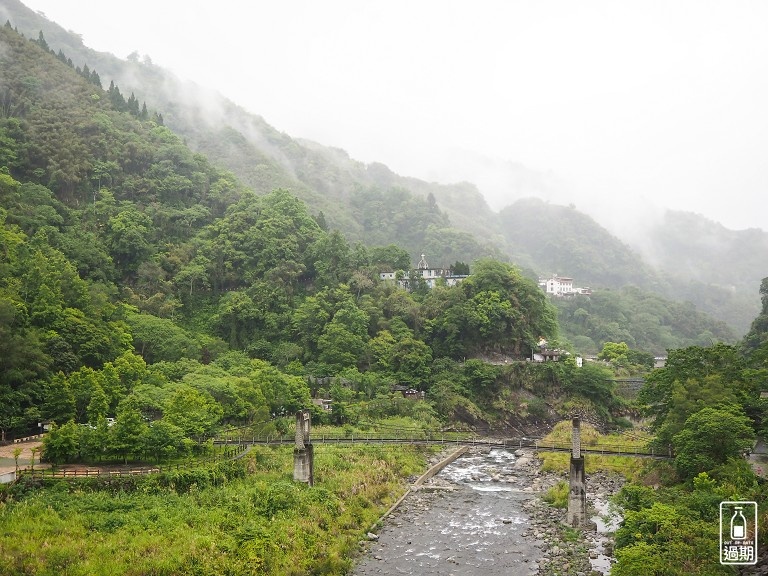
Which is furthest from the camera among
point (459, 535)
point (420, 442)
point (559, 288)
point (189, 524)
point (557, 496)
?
point (559, 288)

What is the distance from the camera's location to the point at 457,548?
950 inches

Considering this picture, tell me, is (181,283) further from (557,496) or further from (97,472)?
(557,496)

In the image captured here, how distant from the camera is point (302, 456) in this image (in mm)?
27828

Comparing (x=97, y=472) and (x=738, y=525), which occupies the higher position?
(x=97, y=472)

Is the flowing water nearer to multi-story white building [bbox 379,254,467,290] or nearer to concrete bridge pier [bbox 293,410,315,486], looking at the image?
concrete bridge pier [bbox 293,410,315,486]

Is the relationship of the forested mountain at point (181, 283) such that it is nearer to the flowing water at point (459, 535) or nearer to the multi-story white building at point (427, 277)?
the multi-story white building at point (427, 277)

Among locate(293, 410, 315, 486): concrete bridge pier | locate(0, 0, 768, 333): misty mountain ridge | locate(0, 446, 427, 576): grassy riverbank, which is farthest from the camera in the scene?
locate(0, 0, 768, 333): misty mountain ridge

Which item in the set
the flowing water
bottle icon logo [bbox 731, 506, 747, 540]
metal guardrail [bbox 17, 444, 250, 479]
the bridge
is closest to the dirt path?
metal guardrail [bbox 17, 444, 250, 479]

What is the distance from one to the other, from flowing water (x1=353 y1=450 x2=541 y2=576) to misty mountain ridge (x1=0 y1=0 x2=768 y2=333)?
219ft

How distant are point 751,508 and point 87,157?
63.5m

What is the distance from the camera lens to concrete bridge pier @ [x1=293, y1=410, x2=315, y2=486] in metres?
27.8

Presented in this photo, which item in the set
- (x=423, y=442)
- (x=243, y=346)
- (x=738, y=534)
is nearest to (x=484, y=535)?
(x=738, y=534)

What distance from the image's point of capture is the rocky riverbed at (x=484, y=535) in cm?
2206

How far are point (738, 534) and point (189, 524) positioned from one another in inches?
710
